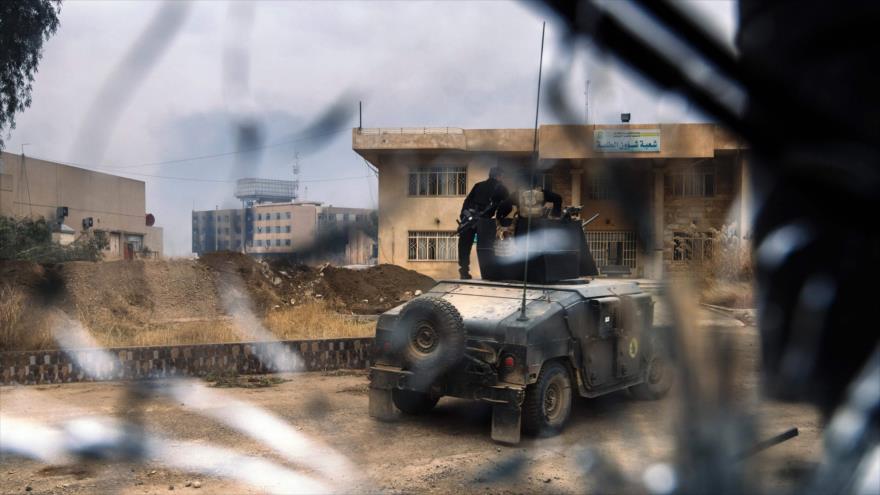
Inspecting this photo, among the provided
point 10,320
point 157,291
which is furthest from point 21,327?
point 157,291

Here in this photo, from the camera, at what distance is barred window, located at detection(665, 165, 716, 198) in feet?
5.50

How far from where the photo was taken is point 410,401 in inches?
266

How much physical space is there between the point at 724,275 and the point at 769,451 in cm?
45

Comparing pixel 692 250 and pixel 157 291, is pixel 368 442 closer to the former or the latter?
pixel 692 250

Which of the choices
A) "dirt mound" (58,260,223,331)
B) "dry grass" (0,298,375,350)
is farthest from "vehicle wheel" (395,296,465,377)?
"dirt mound" (58,260,223,331)

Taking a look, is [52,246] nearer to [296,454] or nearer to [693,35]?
[296,454]

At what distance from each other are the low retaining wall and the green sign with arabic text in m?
7.99

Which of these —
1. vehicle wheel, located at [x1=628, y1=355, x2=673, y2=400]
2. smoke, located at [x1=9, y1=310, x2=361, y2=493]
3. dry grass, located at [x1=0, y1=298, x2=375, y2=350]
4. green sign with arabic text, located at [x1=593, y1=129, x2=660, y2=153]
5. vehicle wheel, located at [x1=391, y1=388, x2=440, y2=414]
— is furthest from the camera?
dry grass, located at [x1=0, y1=298, x2=375, y2=350]

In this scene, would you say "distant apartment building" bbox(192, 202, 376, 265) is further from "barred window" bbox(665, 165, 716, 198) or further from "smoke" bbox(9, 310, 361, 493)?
"smoke" bbox(9, 310, 361, 493)

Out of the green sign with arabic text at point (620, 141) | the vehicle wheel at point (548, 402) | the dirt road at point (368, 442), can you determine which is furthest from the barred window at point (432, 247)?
the green sign with arabic text at point (620, 141)

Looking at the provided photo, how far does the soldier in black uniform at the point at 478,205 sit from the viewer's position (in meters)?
6.80

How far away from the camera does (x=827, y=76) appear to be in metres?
1.05

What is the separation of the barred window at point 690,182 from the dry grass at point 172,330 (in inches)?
318

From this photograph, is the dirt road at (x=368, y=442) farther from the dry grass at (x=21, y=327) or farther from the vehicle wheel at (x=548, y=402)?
the dry grass at (x=21, y=327)
